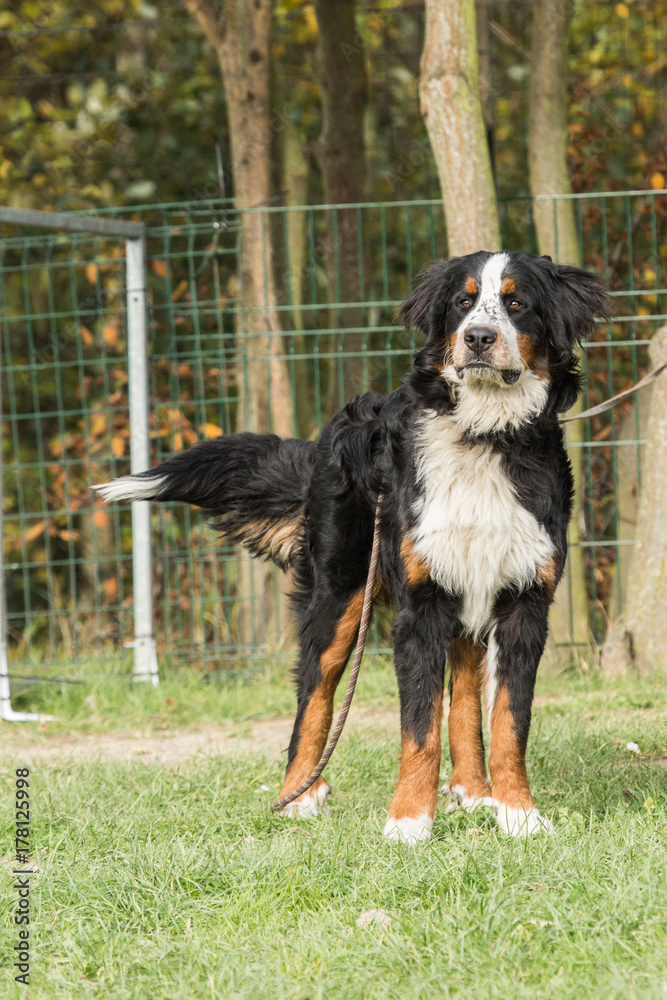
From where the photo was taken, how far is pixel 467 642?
349cm

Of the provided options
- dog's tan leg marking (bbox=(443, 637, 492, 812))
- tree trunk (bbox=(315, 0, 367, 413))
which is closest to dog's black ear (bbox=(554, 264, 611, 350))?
dog's tan leg marking (bbox=(443, 637, 492, 812))

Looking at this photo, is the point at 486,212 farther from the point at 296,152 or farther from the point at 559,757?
the point at 559,757

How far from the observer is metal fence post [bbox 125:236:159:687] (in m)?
5.81

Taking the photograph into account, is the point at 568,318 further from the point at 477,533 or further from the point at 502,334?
the point at 477,533

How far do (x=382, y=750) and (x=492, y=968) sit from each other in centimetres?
194

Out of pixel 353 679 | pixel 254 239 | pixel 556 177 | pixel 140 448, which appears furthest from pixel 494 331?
pixel 254 239

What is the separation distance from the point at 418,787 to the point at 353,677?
1.52 feet

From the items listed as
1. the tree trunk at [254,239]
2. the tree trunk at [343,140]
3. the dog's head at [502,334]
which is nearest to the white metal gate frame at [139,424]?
the tree trunk at [254,239]

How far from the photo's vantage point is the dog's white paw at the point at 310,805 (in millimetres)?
3404

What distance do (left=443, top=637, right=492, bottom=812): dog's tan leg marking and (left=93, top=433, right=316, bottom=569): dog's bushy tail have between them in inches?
30.0

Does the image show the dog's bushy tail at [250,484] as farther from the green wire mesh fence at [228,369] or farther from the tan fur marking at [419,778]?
the green wire mesh fence at [228,369]

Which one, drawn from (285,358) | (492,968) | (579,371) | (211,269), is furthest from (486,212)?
(492,968)

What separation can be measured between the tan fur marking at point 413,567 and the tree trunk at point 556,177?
284 centimetres

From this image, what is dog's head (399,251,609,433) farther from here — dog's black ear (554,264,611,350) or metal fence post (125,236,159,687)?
metal fence post (125,236,159,687)
